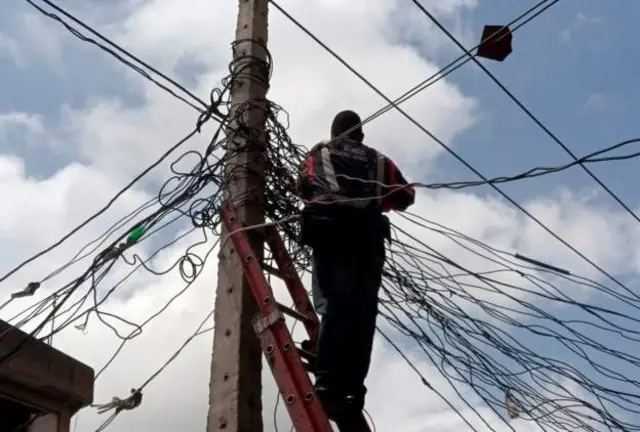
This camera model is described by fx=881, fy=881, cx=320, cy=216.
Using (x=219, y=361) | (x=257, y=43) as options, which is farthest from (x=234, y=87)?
(x=219, y=361)

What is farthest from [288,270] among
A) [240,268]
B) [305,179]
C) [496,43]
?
[496,43]

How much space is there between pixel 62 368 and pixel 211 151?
6.18 ft

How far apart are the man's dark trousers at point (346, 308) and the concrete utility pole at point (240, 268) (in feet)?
1.37

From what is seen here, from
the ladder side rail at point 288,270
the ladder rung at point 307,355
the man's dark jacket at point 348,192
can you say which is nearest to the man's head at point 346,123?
the man's dark jacket at point 348,192

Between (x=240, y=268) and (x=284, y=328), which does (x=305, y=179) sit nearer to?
(x=240, y=268)

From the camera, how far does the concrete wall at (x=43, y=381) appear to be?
222 inches

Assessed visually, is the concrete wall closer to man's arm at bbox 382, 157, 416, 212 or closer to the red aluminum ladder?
the red aluminum ladder

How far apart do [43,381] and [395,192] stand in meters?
2.82

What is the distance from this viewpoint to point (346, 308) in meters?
4.41

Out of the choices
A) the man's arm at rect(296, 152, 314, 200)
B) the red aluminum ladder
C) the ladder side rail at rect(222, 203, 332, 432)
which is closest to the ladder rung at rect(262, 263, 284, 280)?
the red aluminum ladder

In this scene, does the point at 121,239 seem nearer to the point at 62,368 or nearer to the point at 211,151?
the point at 211,151

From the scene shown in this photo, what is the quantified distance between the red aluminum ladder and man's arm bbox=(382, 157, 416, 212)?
31.4 inches

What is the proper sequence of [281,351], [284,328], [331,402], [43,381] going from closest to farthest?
[331,402], [281,351], [284,328], [43,381]

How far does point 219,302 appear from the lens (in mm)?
4879
